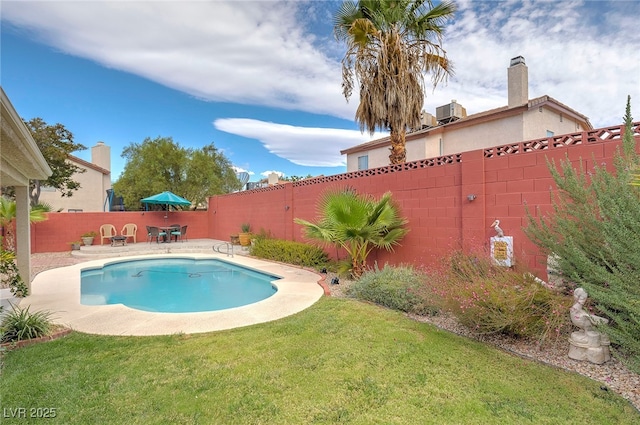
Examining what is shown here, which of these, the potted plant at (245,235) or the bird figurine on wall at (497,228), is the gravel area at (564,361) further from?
the potted plant at (245,235)

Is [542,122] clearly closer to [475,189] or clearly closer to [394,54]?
[394,54]

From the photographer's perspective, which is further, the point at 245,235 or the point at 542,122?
the point at 245,235

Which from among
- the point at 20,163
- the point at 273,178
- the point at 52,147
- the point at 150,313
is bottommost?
the point at 150,313

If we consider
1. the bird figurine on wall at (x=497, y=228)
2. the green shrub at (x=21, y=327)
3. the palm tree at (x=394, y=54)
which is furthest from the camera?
the palm tree at (x=394, y=54)

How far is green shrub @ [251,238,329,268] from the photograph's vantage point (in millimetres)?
11164

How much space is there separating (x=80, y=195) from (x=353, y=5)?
26880mm

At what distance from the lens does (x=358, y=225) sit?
7883mm

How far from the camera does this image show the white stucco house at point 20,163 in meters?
3.58

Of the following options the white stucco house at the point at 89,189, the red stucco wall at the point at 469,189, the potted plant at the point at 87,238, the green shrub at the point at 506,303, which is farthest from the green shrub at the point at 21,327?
the white stucco house at the point at 89,189

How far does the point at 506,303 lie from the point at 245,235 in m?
14.3

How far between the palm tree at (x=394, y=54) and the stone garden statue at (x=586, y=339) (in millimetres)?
6970

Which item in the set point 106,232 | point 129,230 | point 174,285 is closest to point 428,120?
point 174,285

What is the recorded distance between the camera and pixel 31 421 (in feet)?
9.01

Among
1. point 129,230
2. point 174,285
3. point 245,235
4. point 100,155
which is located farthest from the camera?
point 100,155
